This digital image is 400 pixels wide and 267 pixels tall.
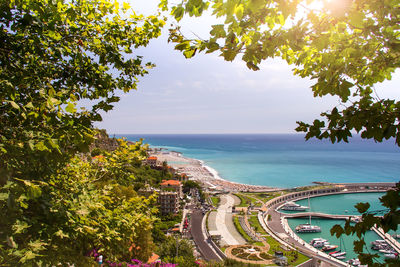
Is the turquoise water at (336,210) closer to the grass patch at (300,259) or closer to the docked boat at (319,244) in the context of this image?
the docked boat at (319,244)

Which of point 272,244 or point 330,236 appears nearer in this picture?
point 272,244

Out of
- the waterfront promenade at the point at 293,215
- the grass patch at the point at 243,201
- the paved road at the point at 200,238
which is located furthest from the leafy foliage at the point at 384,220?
the grass patch at the point at 243,201

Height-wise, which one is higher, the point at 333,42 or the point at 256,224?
the point at 333,42

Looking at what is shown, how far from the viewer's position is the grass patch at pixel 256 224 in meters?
37.3

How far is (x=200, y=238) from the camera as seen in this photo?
3269 cm

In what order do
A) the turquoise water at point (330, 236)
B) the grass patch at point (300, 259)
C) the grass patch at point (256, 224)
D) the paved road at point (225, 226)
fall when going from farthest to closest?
the grass patch at point (256, 224) → the turquoise water at point (330, 236) → the paved road at point (225, 226) → the grass patch at point (300, 259)

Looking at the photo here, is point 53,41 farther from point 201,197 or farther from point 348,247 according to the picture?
point 201,197

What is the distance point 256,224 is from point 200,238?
40.8 ft

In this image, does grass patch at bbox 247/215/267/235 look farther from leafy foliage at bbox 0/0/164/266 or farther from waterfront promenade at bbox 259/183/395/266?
leafy foliage at bbox 0/0/164/266

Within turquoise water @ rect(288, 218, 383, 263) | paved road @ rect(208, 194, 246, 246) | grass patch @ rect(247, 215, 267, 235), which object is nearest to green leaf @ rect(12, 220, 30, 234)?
paved road @ rect(208, 194, 246, 246)

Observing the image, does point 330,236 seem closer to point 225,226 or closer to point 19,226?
point 225,226

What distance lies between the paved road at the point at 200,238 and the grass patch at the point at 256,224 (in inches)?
352

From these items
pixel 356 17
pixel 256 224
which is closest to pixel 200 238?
pixel 256 224

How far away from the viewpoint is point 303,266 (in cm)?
2570
